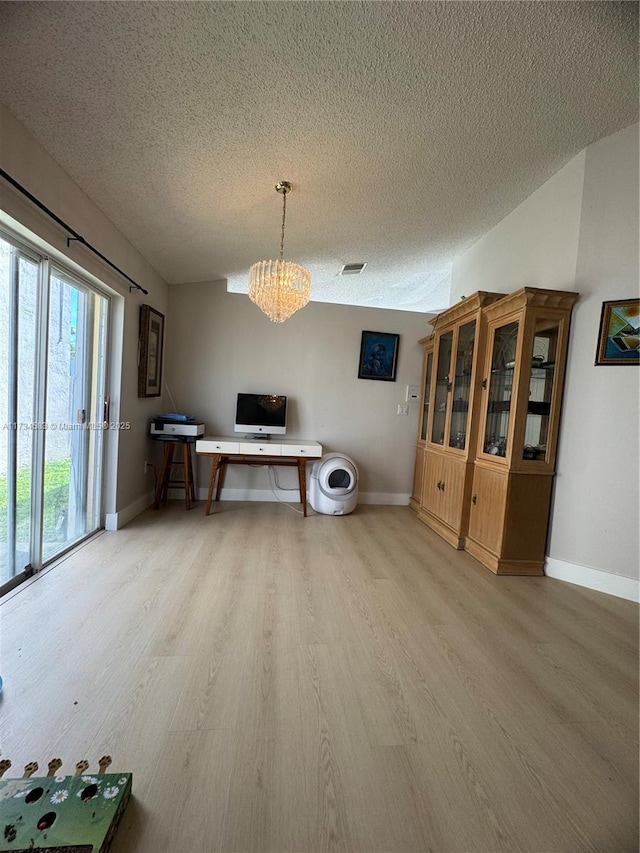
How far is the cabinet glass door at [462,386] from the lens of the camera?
3.08 meters

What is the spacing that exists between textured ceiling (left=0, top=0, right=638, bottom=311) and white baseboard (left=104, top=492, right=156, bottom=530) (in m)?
2.22

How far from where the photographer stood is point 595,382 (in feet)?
7.80

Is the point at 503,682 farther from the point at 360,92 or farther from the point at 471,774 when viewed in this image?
the point at 360,92

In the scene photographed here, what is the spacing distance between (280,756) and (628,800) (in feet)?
3.30

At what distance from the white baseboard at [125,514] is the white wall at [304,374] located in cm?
62

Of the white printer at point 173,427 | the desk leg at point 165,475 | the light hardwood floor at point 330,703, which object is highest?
the white printer at point 173,427

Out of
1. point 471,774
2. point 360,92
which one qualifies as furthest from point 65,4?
point 471,774

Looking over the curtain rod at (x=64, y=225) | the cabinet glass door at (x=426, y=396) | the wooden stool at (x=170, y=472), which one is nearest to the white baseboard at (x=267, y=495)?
the wooden stool at (x=170, y=472)

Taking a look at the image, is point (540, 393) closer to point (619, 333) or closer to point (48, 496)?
point (619, 333)

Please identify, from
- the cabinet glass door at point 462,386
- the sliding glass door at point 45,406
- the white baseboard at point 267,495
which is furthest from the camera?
the white baseboard at point 267,495

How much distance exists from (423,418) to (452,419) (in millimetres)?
760

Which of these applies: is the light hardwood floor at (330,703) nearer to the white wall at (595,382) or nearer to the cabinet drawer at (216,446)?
the white wall at (595,382)

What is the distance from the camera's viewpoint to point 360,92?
166cm

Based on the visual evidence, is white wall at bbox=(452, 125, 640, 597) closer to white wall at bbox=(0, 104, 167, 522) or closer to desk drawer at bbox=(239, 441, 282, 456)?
desk drawer at bbox=(239, 441, 282, 456)
